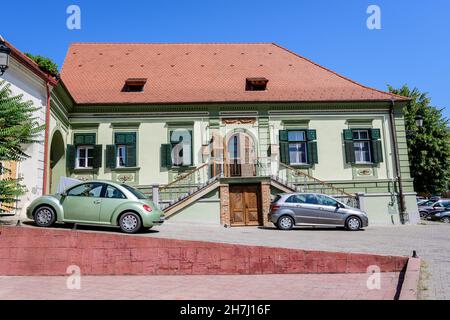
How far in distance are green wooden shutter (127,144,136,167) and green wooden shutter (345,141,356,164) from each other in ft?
36.7

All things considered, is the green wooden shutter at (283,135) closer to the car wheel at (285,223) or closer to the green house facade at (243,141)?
the green house facade at (243,141)

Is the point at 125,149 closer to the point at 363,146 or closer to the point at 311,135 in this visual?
the point at 311,135

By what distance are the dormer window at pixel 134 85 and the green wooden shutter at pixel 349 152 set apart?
37.8 feet

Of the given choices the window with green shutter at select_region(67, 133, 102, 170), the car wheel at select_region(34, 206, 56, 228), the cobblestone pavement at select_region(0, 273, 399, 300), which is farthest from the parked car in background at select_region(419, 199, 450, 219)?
the car wheel at select_region(34, 206, 56, 228)

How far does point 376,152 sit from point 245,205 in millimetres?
7720

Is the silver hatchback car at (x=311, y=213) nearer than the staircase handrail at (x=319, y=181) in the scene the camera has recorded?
Yes

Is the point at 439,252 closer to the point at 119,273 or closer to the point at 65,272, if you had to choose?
the point at 119,273

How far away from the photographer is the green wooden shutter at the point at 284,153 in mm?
19469

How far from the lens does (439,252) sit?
31.4ft

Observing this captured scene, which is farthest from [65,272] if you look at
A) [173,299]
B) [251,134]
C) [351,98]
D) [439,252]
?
[351,98]

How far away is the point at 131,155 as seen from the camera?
1930cm

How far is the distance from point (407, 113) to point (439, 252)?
2543 centimetres

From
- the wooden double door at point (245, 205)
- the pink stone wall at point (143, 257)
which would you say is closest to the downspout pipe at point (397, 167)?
the wooden double door at point (245, 205)
